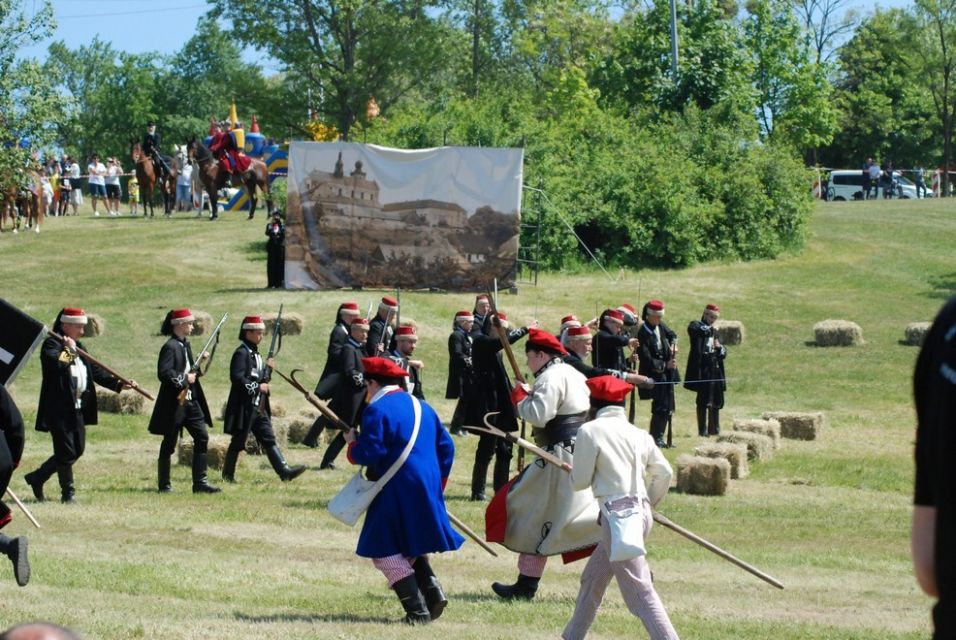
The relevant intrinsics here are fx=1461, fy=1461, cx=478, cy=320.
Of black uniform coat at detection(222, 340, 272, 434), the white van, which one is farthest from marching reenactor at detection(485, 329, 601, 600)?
the white van

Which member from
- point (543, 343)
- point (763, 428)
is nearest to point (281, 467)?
point (543, 343)

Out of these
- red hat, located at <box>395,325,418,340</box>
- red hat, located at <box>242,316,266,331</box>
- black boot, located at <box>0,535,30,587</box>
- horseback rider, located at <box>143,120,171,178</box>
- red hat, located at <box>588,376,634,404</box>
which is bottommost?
black boot, located at <box>0,535,30,587</box>

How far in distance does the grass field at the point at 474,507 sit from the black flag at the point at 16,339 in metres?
1.54

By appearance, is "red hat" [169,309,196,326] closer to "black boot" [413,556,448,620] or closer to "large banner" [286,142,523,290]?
"black boot" [413,556,448,620]

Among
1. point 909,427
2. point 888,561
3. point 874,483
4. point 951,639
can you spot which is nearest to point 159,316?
point 909,427

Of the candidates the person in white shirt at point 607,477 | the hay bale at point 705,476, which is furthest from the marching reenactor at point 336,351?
the person in white shirt at point 607,477

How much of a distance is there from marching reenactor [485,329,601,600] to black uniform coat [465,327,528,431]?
4.26 meters

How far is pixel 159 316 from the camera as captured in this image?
30438 mm

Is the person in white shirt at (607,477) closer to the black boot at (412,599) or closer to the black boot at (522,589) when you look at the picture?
the black boot at (412,599)

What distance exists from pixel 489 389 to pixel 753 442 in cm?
489

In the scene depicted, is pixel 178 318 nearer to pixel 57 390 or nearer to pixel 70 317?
pixel 70 317

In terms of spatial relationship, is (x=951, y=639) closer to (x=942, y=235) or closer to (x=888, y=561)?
(x=888, y=561)

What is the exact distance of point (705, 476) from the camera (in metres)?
16.1

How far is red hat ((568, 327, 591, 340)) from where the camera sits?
13703 millimetres
